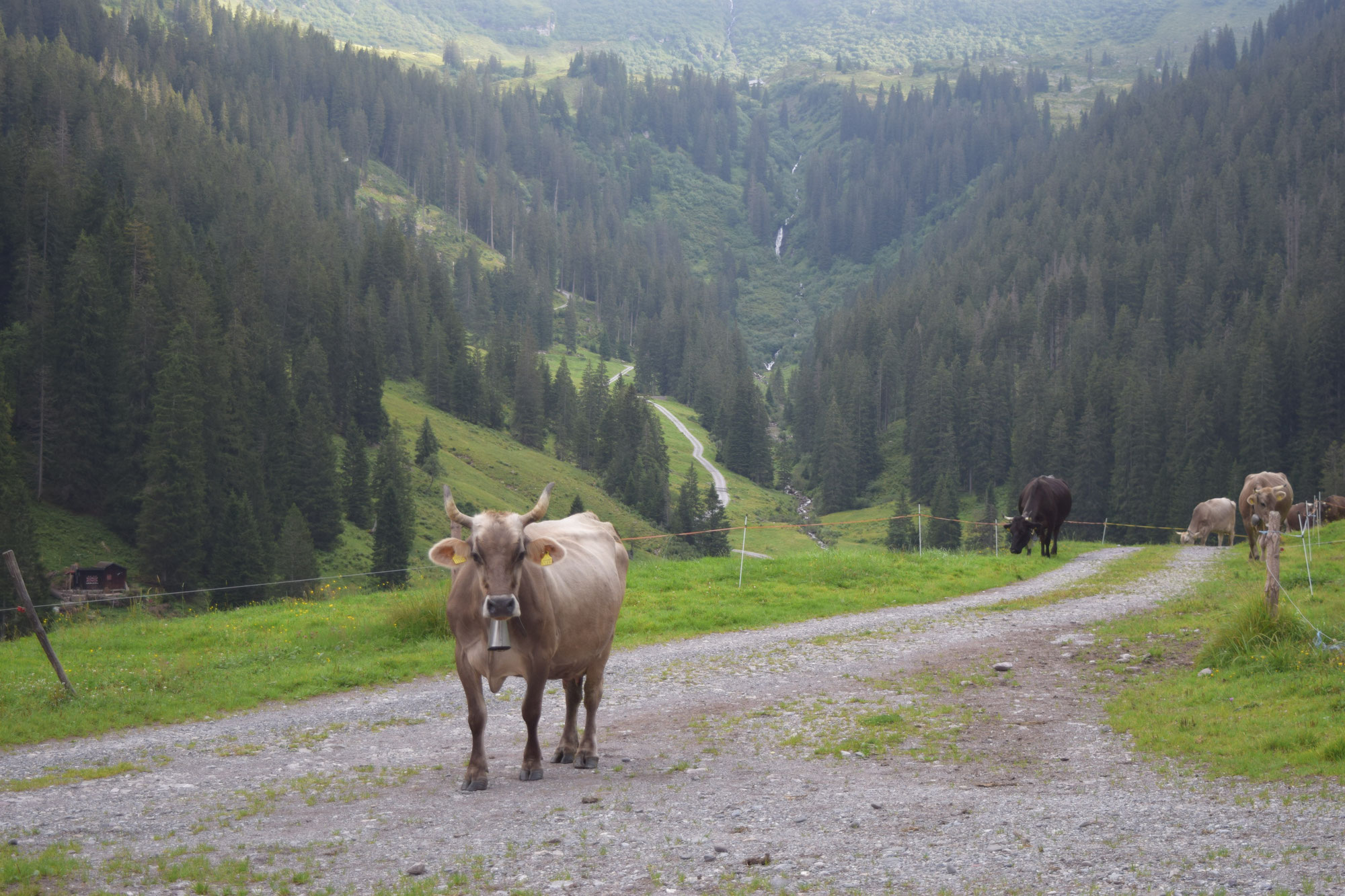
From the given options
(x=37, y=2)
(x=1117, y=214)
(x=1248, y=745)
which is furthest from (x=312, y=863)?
(x=37, y=2)

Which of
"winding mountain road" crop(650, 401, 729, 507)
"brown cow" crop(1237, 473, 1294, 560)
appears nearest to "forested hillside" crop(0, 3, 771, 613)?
"winding mountain road" crop(650, 401, 729, 507)

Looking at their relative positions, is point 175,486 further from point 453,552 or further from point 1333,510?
point 1333,510

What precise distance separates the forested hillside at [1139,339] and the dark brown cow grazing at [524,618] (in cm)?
9730

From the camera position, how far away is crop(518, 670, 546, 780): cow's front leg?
10.3 meters

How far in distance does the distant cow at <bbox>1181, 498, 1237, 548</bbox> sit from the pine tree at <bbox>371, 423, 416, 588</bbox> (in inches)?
1968

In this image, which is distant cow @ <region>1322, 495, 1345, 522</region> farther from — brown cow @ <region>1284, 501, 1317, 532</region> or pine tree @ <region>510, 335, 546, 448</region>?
pine tree @ <region>510, 335, 546, 448</region>

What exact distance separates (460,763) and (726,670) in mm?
6958

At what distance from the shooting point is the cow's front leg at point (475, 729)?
1016cm

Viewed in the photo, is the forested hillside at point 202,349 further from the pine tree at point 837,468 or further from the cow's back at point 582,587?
the cow's back at point 582,587

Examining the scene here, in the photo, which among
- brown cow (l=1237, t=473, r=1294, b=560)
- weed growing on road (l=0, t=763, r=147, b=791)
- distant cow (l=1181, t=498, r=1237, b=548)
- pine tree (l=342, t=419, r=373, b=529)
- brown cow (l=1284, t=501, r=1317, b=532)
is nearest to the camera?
weed growing on road (l=0, t=763, r=147, b=791)

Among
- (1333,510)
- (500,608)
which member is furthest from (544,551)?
(1333,510)

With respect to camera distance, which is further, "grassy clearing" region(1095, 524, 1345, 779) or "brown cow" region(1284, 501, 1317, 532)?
"brown cow" region(1284, 501, 1317, 532)

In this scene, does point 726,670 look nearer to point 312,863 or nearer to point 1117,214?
point 312,863

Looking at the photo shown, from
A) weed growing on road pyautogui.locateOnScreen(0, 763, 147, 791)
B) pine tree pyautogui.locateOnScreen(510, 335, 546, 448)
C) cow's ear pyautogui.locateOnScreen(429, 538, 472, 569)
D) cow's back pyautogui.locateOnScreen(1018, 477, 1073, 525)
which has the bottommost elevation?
weed growing on road pyautogui.locateOnScreen(0, 763, 147, 791)
